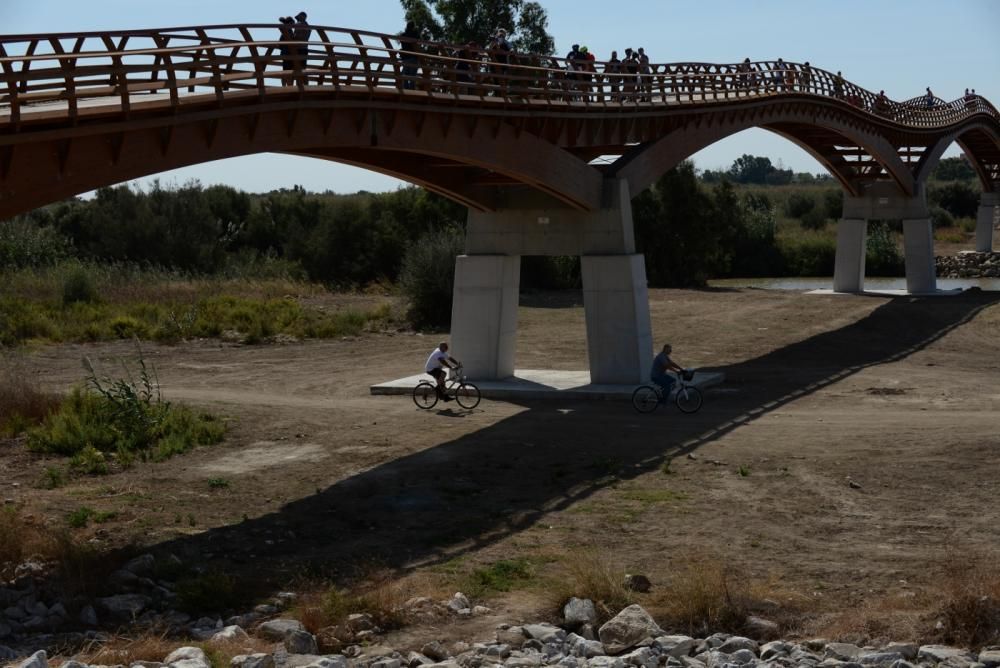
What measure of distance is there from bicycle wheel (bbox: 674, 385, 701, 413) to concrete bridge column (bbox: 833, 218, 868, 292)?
28006mm

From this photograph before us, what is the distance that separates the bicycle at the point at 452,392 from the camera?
2808 cm

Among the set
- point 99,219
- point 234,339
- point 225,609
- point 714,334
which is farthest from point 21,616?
point 99,219

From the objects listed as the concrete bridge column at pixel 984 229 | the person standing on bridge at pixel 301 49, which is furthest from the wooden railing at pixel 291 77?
the concrete bridge column at pixel 984 229

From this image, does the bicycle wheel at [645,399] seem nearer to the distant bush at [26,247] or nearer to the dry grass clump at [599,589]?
the dry grass clump at [599,589]

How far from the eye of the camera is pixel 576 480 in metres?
21.3

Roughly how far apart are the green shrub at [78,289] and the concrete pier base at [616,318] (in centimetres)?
2024

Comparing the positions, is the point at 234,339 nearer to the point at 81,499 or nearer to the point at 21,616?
the point at 81,499

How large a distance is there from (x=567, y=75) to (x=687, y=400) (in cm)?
971

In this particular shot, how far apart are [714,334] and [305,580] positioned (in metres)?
26.4

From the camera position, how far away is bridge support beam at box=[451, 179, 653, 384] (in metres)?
30.5

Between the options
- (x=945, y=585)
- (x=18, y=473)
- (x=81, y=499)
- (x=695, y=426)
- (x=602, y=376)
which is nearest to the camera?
(x=945, y=585)

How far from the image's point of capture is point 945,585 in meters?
14.8

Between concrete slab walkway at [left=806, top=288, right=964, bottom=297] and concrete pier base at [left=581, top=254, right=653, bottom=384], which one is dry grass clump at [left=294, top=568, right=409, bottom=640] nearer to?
concrete pier base at [left=581, top=254, right=653, bottom=384]

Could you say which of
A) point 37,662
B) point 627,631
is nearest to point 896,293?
point 627,631
